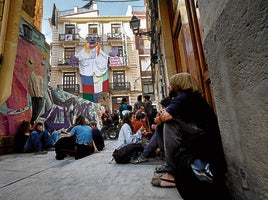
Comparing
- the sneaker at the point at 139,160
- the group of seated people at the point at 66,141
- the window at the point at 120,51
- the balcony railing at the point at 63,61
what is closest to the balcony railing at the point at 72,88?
the balcony railing at the point at 63,61

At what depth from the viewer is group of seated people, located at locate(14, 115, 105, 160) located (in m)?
4.23

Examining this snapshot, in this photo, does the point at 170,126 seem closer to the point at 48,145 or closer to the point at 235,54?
the point at 235,54

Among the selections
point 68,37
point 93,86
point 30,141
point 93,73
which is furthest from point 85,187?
point 68,37

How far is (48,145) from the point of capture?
5.86m

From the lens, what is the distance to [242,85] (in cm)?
91

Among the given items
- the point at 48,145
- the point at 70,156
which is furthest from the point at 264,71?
the point at 48,145

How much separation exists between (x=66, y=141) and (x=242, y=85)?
4.18 meters

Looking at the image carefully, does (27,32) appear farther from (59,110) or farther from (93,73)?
(93,73)

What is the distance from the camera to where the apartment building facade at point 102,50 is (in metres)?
22.7

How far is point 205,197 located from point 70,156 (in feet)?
13.2

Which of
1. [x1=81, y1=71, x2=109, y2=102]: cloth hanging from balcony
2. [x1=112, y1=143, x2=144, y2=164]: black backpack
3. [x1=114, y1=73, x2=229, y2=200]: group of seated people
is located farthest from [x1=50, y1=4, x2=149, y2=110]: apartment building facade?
[x1=114, y1=73, x2=229, y2=200]: group of seated people

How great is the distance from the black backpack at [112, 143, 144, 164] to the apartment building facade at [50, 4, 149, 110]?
18.3 m

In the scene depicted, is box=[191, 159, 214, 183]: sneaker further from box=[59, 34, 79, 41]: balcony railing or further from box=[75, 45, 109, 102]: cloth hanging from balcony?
box=[59, 34, 79, 41]: balcony railing

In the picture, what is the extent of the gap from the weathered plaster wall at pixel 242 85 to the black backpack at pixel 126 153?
2192mm
